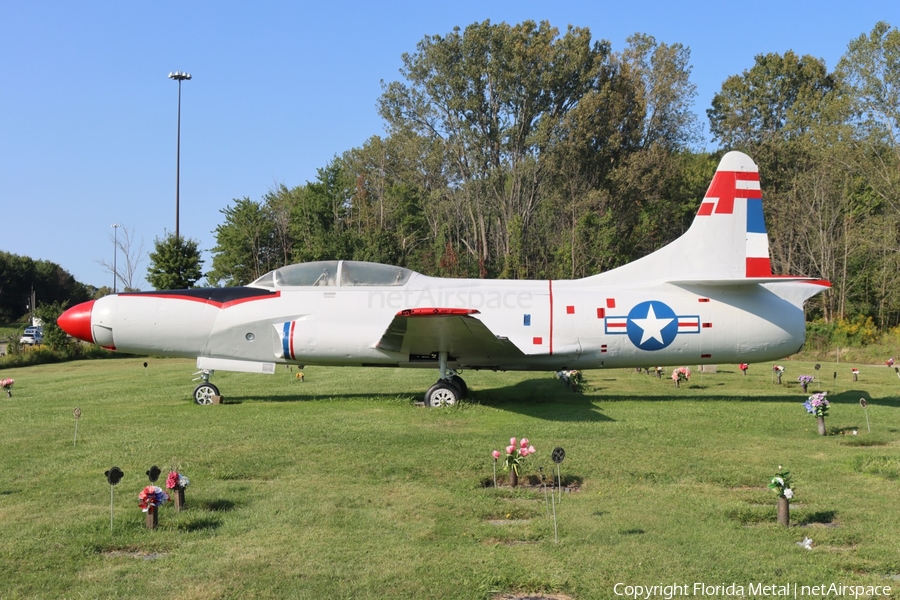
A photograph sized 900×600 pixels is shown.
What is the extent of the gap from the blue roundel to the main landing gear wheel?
24.7 ft

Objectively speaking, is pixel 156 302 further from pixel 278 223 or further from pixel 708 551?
pixel 278 223

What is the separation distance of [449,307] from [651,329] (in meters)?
3.62

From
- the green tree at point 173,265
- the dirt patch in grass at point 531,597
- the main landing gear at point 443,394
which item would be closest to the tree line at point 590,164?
the green tree at point 173,265

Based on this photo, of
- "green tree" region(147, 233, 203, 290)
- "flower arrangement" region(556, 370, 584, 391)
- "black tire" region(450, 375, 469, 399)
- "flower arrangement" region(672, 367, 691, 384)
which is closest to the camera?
"black tire" region(450, 375, 469, 399)

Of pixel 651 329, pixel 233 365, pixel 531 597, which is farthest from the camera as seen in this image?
pixel 233 365

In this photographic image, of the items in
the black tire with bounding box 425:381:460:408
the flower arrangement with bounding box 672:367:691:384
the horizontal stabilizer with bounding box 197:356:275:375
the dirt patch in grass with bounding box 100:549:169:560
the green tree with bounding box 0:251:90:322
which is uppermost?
the green tree with bounding box 0:251:90:322

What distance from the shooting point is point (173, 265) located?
38.0 meters

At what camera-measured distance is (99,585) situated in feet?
15.6

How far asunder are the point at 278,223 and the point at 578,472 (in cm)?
4739

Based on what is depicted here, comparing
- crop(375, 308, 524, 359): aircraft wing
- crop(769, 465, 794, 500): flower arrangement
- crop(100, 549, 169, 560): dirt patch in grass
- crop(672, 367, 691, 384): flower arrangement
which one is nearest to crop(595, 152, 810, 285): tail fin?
crop(672, 367, 691, 384): flower arrangement

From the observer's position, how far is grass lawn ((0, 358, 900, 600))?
196 inches

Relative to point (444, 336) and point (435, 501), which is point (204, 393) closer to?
point (444, 336)

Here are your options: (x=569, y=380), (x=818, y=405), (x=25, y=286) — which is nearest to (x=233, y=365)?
(x=569, y=380)

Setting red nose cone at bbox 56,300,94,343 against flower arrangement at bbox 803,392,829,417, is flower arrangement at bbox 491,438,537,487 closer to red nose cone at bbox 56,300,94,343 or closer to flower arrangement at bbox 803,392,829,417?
flower arrangement at bbox 803,392,829,417
